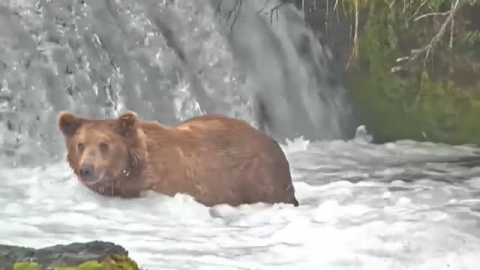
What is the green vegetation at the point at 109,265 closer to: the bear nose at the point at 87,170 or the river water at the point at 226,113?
the river water at the point at 226,113

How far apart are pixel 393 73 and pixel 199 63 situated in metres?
1.77

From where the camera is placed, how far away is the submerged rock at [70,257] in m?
3.39

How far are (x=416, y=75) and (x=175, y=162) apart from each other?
4194mm

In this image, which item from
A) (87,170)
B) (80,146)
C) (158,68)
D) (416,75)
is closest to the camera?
(87,170)

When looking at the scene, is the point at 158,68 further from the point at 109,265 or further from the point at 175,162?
the point at 109,265

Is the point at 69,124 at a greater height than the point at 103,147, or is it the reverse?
the point at 69,124

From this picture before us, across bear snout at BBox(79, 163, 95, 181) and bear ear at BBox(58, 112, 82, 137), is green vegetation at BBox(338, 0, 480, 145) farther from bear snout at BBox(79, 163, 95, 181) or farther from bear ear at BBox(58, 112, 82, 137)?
bear snout at BBox(79, 163, 95, 181)

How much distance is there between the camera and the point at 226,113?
28.4 ft

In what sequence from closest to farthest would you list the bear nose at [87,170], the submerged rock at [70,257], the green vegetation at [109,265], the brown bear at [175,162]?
the green vegetation at [109,265]
the submerged rock at [70,257]
the bear nose at [87,170]
the brown bear at [175,162]

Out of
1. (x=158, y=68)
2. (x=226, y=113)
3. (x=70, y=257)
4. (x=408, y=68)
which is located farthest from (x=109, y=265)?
(x=408, y=68)

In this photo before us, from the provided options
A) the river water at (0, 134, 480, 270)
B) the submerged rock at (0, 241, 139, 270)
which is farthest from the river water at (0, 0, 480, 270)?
the submerged rock at (0, 241, 139, 270)

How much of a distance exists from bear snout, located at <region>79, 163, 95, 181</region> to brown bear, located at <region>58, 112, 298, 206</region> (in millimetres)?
21

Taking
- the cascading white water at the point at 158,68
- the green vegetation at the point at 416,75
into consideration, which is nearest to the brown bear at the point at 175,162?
the cascading white water at the point at 158,68

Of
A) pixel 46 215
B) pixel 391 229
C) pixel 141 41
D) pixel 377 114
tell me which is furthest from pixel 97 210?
pixel 377 114
